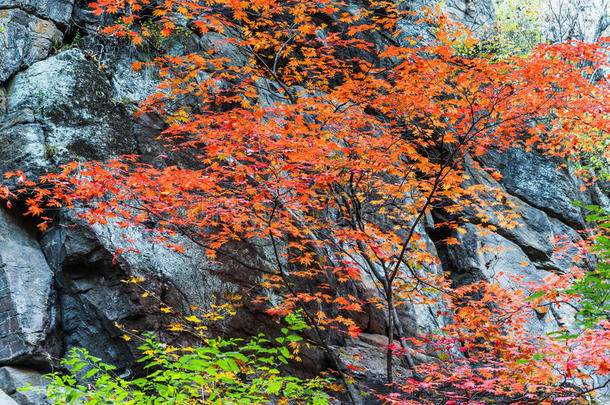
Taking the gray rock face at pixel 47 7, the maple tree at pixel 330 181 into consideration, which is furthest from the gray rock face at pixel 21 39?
the maple tree at pixel 330 181

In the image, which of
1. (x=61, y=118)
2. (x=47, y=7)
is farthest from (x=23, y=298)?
(x=47, y=7)

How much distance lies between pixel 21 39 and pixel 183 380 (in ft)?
26.2

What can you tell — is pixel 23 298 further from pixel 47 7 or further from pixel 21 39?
pixel 47 7

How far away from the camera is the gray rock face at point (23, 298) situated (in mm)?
5945

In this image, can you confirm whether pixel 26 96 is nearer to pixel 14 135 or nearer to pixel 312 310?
pixel 14 135

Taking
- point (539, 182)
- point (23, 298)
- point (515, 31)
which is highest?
point (515, 31)

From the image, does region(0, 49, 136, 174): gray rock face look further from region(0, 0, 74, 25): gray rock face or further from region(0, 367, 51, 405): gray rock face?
region(0, 367, 51, 405): gray rock face

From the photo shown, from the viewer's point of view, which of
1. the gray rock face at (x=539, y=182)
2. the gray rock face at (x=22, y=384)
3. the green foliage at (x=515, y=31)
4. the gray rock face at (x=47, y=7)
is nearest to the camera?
the gray rock face at (x=22, y=384)

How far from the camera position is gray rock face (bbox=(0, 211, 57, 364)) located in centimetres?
595

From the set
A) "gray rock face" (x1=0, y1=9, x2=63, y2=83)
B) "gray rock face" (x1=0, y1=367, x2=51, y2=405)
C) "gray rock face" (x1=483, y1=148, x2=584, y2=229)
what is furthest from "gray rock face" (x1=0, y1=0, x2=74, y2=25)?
"gray rock face" (x1=483, y1=148, x2=584, y2=229)

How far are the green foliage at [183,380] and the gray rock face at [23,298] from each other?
1.77 feet

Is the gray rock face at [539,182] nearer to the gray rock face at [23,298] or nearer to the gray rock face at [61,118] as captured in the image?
the gray rock face at [61,118]

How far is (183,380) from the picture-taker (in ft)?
15.3

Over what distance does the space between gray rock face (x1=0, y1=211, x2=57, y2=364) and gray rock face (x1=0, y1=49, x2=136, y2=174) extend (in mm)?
1184
